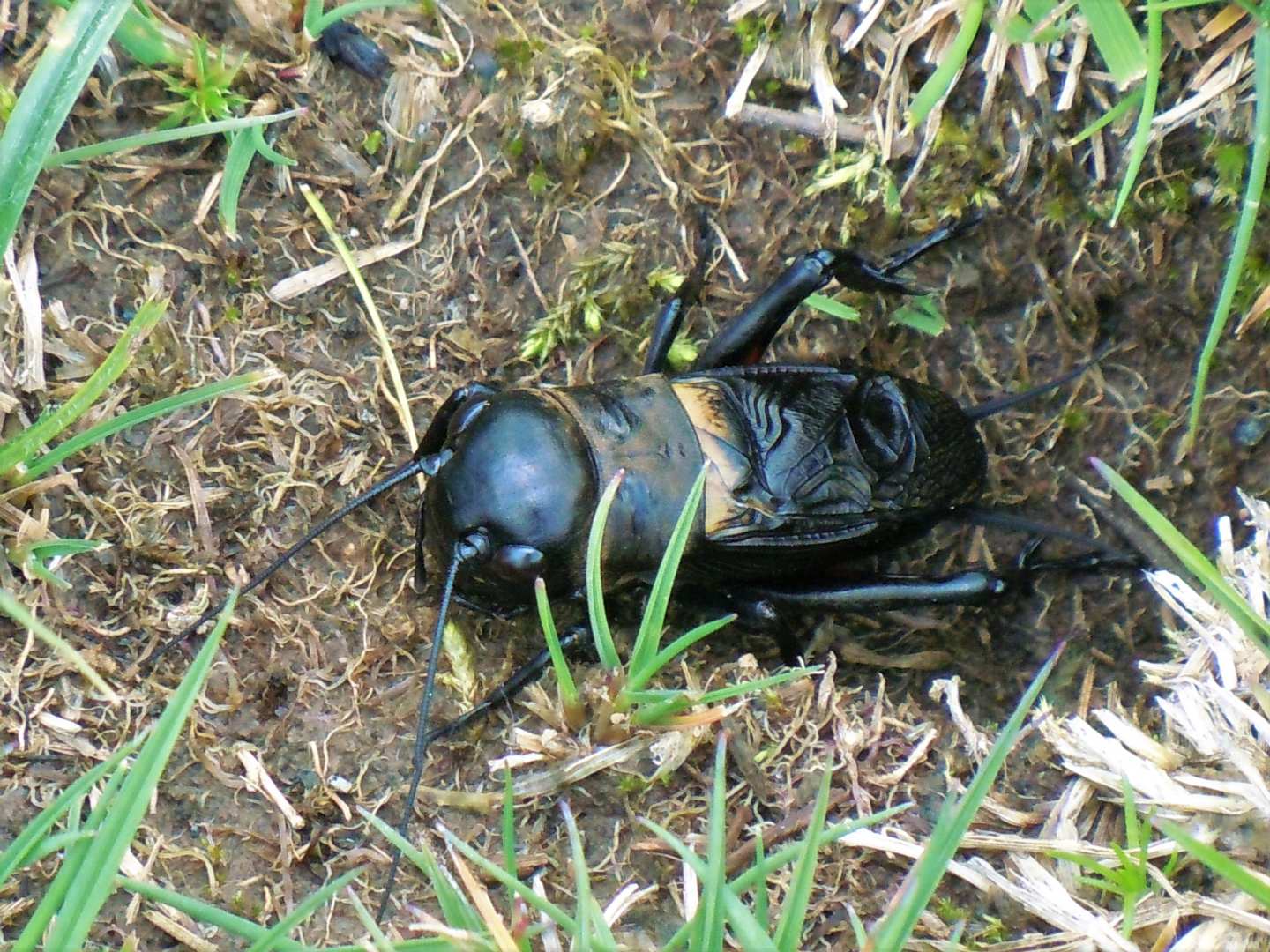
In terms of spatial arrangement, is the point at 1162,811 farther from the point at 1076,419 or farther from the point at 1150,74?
the point at 1150,74

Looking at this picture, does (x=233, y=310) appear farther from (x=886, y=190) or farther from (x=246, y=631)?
(x=886, y=190)

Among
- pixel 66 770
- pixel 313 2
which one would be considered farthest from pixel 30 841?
pixel 313 2

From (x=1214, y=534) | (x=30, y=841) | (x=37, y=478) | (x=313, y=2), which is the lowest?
(x=1214, y=534)

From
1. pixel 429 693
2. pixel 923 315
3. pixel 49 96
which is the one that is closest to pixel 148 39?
pixel 49 96

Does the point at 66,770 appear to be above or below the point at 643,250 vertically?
below

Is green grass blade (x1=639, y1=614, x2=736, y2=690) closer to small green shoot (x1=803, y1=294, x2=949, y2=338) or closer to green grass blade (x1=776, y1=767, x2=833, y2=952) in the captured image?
green grass blade (x1=776, y1=767, x2=833, y2=952)

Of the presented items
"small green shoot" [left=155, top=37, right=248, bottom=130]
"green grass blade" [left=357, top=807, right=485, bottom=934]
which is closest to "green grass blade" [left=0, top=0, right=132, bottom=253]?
"small green shoot" [left=155, top=37, right=248, bottom=130]
